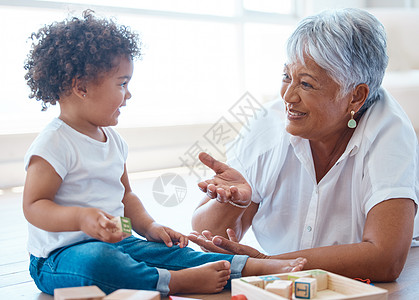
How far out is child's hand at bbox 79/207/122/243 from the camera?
3.52ft

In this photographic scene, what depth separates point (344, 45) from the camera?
54.5 inches

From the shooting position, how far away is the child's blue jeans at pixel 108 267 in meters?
1.17

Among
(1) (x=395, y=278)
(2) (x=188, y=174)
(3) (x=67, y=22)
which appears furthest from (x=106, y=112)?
(2) (x=188, y=174)

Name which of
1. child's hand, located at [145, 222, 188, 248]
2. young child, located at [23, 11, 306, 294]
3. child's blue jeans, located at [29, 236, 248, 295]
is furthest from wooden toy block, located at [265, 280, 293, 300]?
child's hand, located at [145, 222, 188, 248]

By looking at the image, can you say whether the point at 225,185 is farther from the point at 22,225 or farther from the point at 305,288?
the point at 22,225

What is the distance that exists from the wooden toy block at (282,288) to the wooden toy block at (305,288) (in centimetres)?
2

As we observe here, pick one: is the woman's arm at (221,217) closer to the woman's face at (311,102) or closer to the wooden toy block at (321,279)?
the woman's face at (311,102)

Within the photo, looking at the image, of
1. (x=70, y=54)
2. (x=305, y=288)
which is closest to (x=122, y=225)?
(x=305, y=288)

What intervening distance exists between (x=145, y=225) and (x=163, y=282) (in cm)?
25

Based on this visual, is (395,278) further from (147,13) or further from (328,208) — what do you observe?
(147,13)

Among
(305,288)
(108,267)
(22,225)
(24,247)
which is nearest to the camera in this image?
(305,288)

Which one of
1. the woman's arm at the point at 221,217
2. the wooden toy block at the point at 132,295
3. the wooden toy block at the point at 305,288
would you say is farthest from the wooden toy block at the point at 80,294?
the woman's arm at the point at 221,217

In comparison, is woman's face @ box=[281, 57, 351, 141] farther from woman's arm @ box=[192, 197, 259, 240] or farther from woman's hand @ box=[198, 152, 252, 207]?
woman's arm @ box=[192, 197, 259, 240]

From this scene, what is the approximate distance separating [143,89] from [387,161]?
3.01 metres
